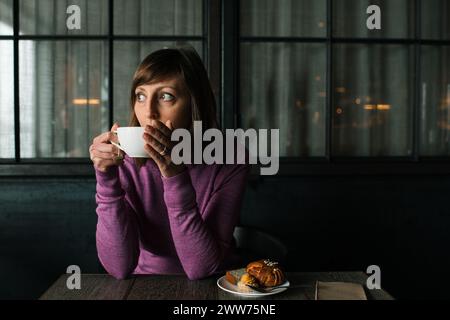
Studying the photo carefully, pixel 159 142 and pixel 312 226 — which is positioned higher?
pixel 159 142

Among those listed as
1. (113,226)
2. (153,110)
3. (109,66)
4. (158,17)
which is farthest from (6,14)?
(113,226)

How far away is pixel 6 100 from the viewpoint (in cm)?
233

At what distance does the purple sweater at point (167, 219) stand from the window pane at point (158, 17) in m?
1.08

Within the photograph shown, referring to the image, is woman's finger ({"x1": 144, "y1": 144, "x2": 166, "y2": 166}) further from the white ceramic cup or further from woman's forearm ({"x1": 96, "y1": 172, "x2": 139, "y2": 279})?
woman's forearm ({"x1": 96, "y1": 172, "x2": 139, "y2": 279})

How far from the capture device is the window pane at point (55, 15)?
7.63ft

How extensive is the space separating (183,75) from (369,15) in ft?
4.68

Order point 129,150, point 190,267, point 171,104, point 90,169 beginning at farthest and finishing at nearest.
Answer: point 90,169, point 171,104, point 190,267, point 129,150

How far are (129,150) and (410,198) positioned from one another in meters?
1.80

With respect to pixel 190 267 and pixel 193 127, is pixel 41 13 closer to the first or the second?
pixel 193 127

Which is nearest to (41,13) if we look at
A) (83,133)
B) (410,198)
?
(83,133)

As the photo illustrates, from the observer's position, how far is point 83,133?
238 centimetres

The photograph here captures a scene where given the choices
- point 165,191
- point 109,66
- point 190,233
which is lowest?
point 190,233

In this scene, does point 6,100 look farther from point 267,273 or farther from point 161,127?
point 267,273

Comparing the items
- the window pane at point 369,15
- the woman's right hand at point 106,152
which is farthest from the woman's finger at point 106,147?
the window pane at point 369,15
